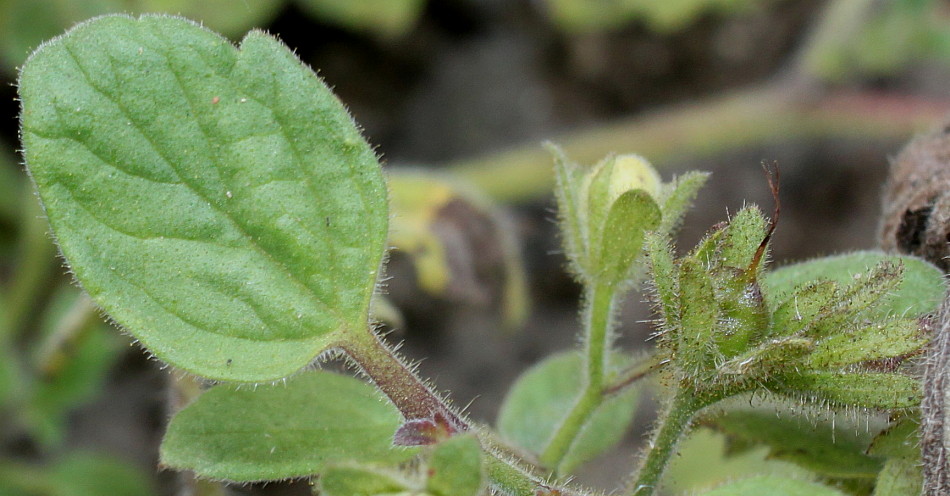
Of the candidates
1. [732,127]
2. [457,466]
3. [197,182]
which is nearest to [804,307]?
[457,466]

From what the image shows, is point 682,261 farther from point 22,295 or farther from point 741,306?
point 22,295

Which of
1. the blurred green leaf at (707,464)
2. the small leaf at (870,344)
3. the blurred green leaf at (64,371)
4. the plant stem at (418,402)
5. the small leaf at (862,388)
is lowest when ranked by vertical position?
the blurred green leaf at (64,371)

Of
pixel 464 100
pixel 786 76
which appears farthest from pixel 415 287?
pixel 786 76

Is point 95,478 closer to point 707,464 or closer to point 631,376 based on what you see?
point 707,464

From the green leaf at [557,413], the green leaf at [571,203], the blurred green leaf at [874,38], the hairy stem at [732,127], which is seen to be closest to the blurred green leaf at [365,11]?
the hairy stem at [732,127]

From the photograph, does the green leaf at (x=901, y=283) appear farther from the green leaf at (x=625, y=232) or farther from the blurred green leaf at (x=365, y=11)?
the blurred green leaf at (x=365, y=11)
